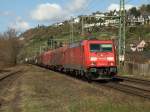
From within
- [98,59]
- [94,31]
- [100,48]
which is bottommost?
[98,59]

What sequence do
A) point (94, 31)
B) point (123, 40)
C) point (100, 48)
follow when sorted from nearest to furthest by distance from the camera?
point (100, 48) < point (123, 40) < point (94, 31)

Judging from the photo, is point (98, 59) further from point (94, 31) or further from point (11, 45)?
point (11, 45)

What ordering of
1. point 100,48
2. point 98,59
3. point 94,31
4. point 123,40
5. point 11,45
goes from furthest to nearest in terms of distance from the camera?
point 11,45 → point 94,31 → point 123,40 → point 100,48 → point 98,59

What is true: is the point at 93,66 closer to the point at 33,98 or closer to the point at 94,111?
the point at 33,98

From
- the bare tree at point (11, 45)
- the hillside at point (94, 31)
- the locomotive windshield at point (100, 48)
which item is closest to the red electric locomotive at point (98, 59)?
the locomotive windshield at point (100, 48)

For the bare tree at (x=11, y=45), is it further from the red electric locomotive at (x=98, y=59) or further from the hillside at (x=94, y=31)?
the red electric locomotive at (x=98, y=59)

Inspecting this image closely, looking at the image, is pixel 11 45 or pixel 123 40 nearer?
pixel 123 40

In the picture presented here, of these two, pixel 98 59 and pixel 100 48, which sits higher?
pixel 100 48

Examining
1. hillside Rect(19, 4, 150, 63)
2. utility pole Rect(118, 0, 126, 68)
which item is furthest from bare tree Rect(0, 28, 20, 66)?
utility pole Rect(118, 0, 126, 68)

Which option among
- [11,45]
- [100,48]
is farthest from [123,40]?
[11,45]

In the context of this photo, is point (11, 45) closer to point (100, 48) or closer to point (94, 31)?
point (94, 31)

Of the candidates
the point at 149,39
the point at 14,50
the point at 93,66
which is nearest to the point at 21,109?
the point at 93,66

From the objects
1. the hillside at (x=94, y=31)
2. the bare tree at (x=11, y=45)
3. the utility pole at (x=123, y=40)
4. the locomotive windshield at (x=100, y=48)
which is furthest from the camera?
the bare tree at (x=11, y=45)

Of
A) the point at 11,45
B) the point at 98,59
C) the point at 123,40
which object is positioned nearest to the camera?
the point at 98,59
